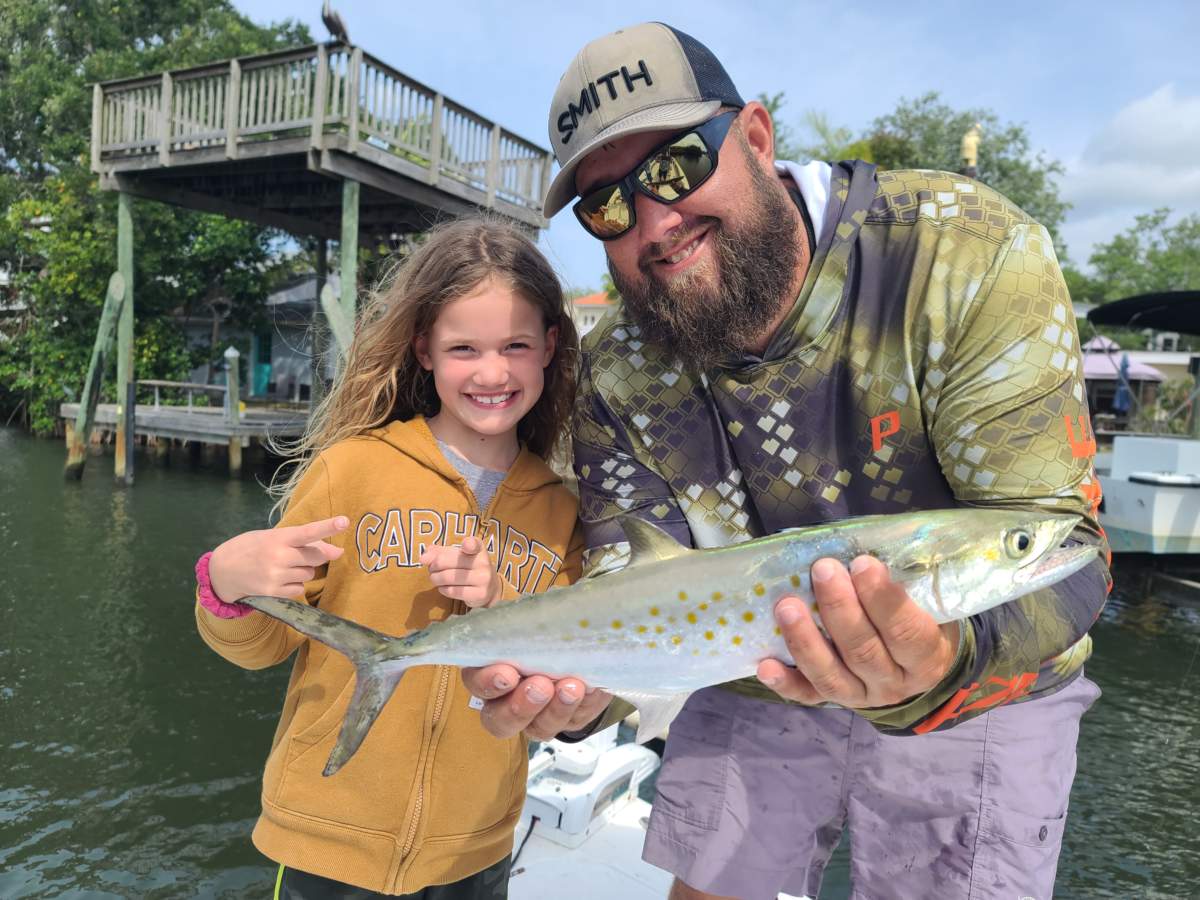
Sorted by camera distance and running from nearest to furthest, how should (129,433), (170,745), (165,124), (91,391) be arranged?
(170,745) → (165,124) → (129,433) → (91,391)

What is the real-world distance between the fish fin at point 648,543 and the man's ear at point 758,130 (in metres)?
1.29

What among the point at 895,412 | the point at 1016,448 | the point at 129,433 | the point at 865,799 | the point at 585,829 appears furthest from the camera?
the point at 129,433

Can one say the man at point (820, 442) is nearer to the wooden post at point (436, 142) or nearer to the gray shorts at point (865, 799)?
the gray shorts at point (865, 799)

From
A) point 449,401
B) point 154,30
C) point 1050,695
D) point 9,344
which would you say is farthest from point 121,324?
point 154,30

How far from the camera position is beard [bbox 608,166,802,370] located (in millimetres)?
2531

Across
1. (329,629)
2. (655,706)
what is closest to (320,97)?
(329,629)

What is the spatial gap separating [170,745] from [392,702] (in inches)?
226

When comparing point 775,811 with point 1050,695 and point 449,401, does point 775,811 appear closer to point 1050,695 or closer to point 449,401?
point 1050,695

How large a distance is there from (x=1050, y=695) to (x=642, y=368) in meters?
1.69

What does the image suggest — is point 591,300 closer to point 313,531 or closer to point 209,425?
point 209,425

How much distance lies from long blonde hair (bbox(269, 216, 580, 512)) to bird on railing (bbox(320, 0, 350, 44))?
37.3 feet

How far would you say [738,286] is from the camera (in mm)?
2520

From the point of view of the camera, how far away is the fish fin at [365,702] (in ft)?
7.24

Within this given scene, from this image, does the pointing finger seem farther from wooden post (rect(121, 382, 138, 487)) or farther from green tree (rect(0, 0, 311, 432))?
green tree (rect(0, 0, 311, 432))
